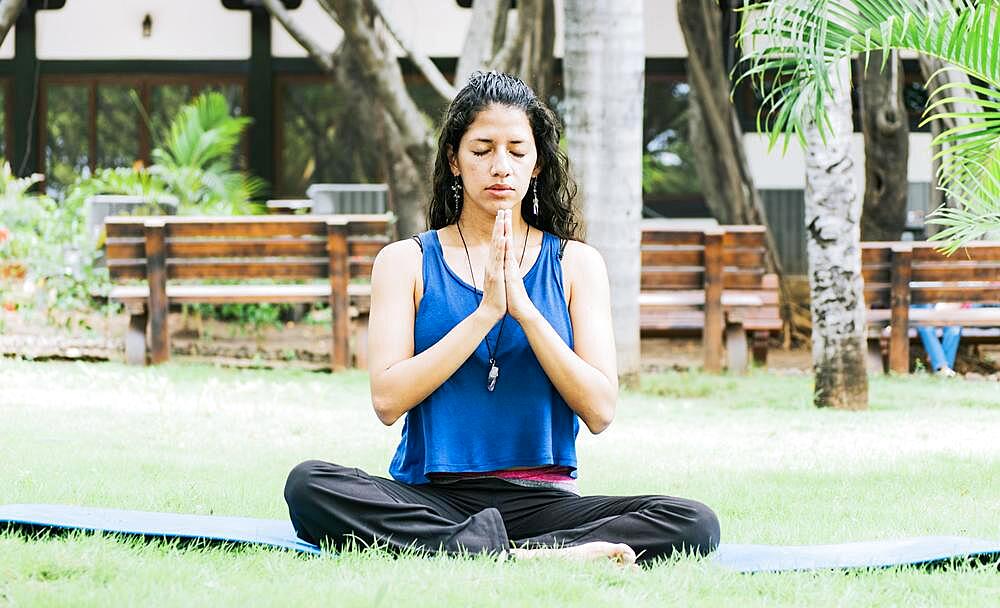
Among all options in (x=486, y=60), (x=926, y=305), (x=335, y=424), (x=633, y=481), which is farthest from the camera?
(x=486, y=60)

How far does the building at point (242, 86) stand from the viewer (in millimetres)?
17781

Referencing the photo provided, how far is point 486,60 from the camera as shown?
12.7 m

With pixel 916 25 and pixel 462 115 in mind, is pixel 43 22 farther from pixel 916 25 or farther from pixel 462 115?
pixel 462 115

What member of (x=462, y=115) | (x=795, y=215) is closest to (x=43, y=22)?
(x=795, y=215)

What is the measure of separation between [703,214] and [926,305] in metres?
6.43

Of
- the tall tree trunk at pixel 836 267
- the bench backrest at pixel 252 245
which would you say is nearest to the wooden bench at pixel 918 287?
the tall tree trunk at pixel 836 267

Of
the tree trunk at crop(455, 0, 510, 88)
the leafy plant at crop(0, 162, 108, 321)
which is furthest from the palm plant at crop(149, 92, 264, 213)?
the tree trunk at crop(455, 0, 510, 88)

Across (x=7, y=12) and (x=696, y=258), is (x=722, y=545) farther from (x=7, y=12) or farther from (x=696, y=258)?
(x=7, y=12)

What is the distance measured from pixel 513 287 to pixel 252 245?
712 centimetres

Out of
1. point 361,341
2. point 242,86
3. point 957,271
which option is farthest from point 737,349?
point 242,86

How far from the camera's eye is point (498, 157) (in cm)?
423

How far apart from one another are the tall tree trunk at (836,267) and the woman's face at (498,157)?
480cm

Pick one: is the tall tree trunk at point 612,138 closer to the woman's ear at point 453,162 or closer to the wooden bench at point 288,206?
the woman's ear at point 453,162

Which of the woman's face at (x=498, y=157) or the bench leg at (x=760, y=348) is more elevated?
the woman's face at (x=498, y=157)
